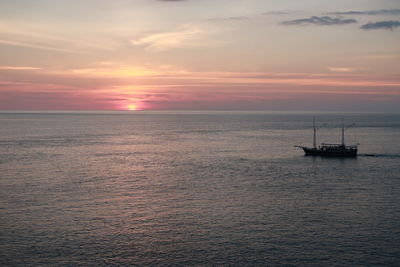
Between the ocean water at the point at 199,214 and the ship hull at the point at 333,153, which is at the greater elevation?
the ship hull at the point at 333,153

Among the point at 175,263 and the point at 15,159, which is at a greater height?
the point at 15,159

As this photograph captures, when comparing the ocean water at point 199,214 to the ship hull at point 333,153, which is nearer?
the ocean water at point 199,214

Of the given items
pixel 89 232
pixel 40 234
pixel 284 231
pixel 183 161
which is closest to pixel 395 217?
pixel 284 231

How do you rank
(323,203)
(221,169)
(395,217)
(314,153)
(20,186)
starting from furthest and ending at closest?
(314,153) → (221,169) → (20,186) → (323,203) → (395,217)

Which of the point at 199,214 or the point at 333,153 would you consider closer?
the point at 199,214

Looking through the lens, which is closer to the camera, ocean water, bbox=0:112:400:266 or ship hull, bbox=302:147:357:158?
ocean water, bbox=0:112:400:266

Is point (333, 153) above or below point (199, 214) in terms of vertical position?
above

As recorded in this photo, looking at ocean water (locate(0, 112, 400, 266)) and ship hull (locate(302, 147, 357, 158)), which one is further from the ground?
ship hull (locate(302, 147, 357, 158))

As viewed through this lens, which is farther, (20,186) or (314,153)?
(314,153)

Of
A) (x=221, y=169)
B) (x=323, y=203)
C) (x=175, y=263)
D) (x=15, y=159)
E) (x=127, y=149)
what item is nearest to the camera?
(x=175, y=263)

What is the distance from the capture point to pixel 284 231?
1973 inches

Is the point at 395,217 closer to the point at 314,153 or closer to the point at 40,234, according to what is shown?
the point at 40,234

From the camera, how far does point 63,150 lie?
12962cm

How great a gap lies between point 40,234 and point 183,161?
63366mm
